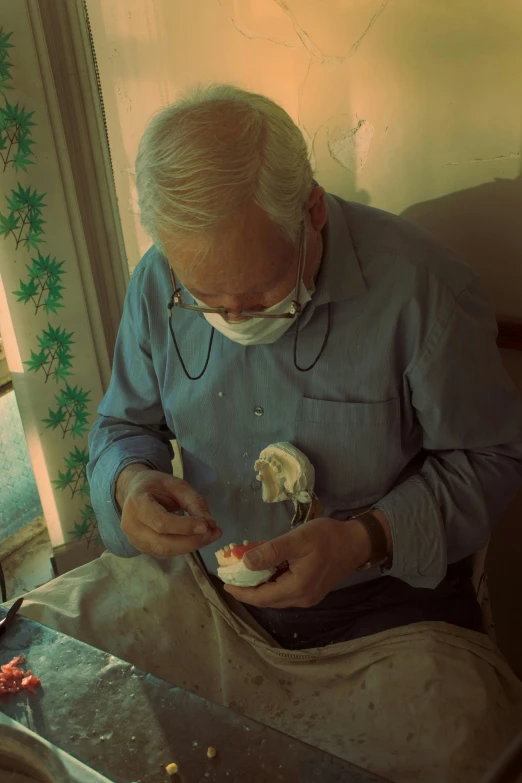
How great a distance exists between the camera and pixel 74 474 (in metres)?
2.77

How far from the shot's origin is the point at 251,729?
45.9 inches

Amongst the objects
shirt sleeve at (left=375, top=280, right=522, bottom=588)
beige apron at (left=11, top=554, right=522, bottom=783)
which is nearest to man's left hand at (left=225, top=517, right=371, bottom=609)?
shirt sleeve at (left=375, top=280, right=522, bottom=588)

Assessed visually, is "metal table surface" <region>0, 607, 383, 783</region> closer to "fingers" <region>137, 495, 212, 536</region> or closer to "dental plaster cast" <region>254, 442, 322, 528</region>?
"fingers" <region>137, 495, 212, 536</region>

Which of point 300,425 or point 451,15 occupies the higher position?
point 451,15

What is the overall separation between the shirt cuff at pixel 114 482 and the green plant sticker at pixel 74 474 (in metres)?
0.92

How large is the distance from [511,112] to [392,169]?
342 millimetres

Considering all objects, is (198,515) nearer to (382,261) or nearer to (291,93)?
(382,261)

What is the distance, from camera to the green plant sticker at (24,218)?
2.38 meters

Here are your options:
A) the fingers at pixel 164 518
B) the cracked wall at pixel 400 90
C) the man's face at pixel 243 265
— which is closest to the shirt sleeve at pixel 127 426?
the fingers at pixel 164 518

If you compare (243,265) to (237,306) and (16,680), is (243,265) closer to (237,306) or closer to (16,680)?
(237,306)

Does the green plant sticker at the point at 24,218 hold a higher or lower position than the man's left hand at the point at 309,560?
higher

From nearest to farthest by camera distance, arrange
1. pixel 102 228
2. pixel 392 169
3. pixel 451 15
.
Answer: pixel 451 15 < pixel 392 169 < pixel 102 228

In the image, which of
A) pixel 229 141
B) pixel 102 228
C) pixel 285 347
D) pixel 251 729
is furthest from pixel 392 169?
pixel 251 729

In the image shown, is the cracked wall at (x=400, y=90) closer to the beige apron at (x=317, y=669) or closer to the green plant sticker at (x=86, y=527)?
the beige apron at (x=317, y=669)
